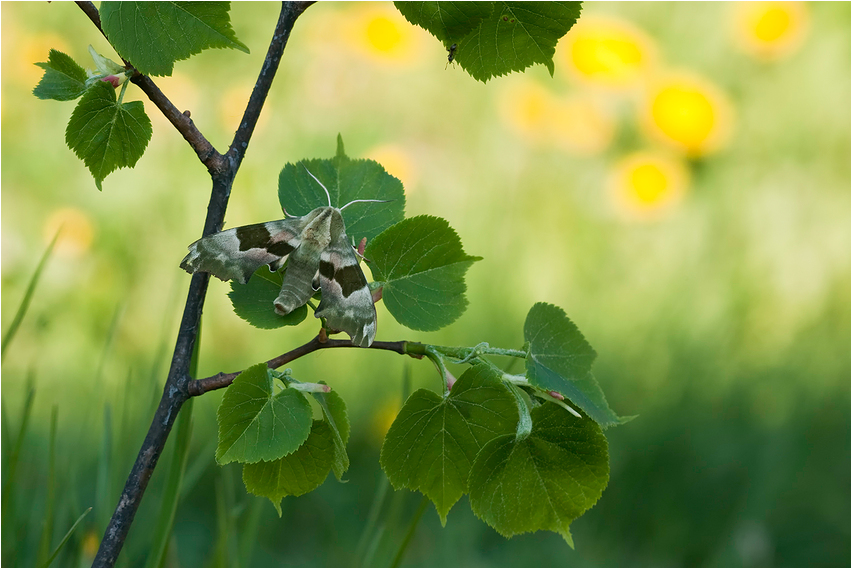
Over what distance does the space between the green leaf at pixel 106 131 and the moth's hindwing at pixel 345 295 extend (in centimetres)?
16

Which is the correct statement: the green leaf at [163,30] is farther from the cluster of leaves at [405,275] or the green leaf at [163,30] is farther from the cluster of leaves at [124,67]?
the cluster of leaves at [405,275]

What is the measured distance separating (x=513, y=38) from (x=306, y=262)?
0.80 feet

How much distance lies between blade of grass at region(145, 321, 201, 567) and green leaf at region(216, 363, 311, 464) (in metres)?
0.21

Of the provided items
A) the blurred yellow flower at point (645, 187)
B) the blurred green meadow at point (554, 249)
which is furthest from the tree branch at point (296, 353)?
the blurred yellow flower at point (645, 187)

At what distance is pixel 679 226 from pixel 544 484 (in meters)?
1.77

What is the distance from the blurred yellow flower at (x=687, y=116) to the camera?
2182mm

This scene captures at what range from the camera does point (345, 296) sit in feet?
1.75

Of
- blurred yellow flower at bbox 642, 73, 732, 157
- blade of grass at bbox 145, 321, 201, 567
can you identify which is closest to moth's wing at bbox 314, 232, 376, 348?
blade of grass at bbox 145, 321, 201, 567

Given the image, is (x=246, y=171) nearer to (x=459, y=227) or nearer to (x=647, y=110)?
(x=459, y=227)

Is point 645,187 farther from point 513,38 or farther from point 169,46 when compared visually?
point 169,46

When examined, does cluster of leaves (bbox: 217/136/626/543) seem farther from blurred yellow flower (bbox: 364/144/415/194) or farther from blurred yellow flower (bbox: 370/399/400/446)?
blurred yellow flower (bbox: 364/144/415/194)

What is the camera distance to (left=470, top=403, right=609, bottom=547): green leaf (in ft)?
1.65

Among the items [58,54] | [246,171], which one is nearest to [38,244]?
[246,171]

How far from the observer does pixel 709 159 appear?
2.25m
